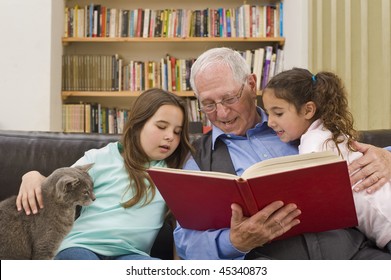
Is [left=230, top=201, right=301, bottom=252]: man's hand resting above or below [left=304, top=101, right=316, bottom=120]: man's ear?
below

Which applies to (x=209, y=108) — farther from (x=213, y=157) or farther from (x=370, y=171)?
(x=370, y=171)

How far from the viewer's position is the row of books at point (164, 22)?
4.06 meters

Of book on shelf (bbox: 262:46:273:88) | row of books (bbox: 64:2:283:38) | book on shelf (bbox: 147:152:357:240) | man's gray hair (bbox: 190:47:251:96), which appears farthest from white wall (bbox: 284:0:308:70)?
book on shelf (bbox: 147:152:357:240)

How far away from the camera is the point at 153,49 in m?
4.25

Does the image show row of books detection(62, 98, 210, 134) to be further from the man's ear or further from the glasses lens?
the man's ear

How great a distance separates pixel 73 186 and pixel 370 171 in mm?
835

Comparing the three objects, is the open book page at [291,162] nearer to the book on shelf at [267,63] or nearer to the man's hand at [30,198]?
the man's hand at [30,198]

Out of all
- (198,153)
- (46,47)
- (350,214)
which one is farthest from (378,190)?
(46,47)

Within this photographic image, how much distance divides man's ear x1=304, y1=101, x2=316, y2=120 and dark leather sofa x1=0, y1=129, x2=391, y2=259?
0.42 metres

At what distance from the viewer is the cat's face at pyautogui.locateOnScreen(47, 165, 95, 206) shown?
1356 mm

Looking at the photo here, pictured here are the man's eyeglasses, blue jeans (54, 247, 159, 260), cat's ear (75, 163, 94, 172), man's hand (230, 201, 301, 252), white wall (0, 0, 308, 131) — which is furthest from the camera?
white wall (0, 0, 308, 131)

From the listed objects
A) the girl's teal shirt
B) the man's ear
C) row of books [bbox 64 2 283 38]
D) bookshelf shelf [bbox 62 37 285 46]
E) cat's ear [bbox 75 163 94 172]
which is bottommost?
the girl's teal shirt

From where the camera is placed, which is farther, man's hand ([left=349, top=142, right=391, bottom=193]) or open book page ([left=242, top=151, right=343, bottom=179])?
man's hand ([left=349, top=142, right=391, bottom=193])
